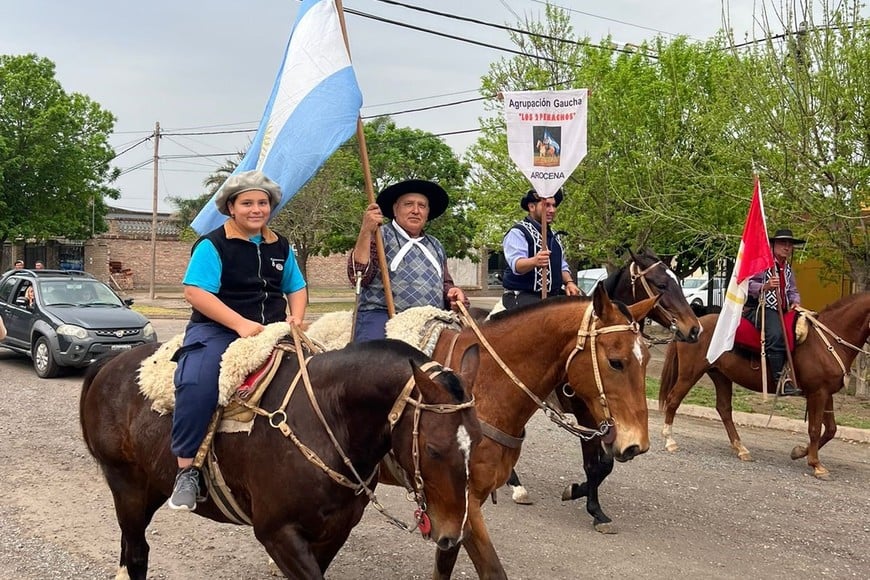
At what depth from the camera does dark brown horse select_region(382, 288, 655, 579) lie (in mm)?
4000

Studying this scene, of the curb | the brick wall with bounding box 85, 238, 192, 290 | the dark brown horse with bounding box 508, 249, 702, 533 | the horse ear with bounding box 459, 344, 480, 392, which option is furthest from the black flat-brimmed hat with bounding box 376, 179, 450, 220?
the brick wall with bounding box 85, 238, 192, 290

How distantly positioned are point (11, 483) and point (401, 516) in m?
3.72

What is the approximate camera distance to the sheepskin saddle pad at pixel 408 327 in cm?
450

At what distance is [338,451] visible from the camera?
321 cm

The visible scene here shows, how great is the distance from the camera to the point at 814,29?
10.0m

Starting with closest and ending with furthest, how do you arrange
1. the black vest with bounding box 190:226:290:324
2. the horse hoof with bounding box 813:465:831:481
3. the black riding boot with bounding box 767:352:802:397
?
the black vest with bounding box 190:226:290:324 < the horse hoof with bounding box 813:465:831:481 < the black riding boot with bounding box 767:352:802:397

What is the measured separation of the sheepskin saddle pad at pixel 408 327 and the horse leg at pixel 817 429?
4.91 metres

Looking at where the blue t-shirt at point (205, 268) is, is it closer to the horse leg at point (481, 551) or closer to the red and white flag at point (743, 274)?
the horse leg at point (481, 551)

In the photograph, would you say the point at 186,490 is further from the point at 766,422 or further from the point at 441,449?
the point at 766,422

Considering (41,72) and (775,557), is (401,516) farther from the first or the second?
(41,72)

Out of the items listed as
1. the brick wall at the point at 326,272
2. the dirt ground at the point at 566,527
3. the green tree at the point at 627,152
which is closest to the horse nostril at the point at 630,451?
the dirt ground at the point at 566,527

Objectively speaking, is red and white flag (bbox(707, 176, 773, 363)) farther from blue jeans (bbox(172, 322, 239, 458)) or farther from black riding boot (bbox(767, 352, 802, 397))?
blue jeans (bbox(172, 322, 239, 458))

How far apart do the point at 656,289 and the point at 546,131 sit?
71.5 inches

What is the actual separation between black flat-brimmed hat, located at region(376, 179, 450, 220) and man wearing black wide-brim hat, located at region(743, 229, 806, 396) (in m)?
4.62
